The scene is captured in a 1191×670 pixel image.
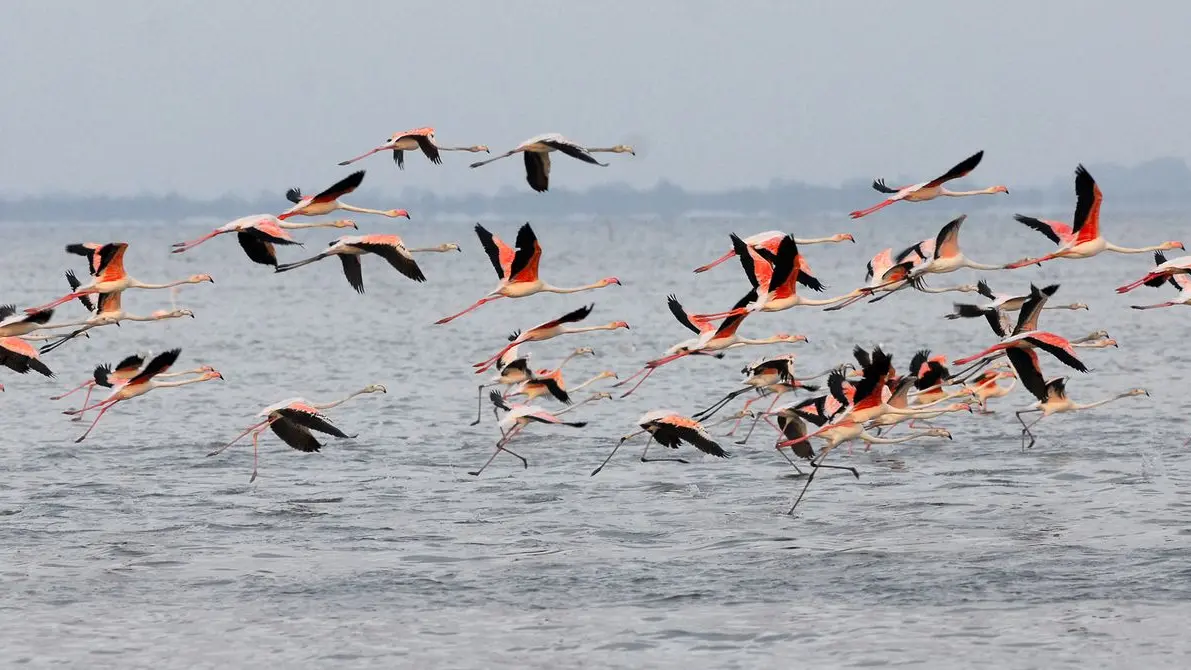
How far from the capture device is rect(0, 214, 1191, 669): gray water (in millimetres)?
11258

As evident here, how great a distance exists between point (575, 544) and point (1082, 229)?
5165mm

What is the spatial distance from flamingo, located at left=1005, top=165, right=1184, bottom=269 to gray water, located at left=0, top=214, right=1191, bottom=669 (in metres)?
2.46

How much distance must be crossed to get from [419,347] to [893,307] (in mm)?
15912

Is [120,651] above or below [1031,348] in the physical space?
below

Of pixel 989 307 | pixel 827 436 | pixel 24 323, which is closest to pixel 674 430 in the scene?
pixel 827 436

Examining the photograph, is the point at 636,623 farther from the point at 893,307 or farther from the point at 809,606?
the point at 893,307

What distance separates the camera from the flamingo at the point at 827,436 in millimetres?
14414

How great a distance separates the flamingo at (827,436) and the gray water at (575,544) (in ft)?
1.60

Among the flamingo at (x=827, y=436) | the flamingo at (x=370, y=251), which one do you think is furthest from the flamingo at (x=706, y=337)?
the flamingo at (x=370, y=251)

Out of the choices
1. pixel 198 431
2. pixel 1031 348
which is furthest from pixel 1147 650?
pixel 198 431

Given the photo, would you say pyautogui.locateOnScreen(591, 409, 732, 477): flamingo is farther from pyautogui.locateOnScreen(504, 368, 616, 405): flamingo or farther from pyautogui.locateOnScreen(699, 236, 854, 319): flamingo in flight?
pyautogui.locateOnScreen(504, 368, 616, 405): flamingo

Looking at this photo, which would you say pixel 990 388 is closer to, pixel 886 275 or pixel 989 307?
pixel 989 307

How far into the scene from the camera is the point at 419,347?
38094mm

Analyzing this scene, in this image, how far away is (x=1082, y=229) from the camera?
14250mm
